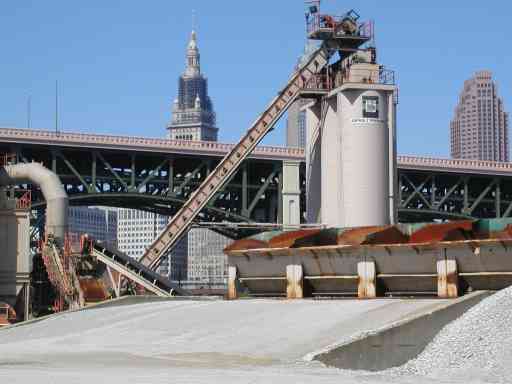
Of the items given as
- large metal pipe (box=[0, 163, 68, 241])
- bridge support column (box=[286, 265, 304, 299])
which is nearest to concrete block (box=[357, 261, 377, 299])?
bridge support column (box=[286, 265, 304, 299])

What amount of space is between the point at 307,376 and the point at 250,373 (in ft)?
4.78

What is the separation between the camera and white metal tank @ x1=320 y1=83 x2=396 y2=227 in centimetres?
7506

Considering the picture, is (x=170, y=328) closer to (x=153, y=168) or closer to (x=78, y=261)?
(x=78, y=261)

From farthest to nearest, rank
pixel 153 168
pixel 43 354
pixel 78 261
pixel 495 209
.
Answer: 1. pixel 495 209
2. pixel 153 168
3. pixel 78 261
4. pixel 43 354

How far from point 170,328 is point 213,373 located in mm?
11125

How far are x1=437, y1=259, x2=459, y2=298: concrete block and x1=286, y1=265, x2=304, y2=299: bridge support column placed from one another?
7274mm

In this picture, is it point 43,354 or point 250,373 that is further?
point 43,354

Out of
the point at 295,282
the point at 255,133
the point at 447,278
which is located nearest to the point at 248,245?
the point at 295,282

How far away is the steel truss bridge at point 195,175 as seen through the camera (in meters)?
92.7

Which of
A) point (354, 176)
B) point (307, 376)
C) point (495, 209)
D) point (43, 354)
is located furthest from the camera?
point (495, 209)

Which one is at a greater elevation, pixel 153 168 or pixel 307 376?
pixel 153 168

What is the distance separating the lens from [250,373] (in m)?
26.9

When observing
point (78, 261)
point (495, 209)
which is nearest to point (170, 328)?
point (78, 261)

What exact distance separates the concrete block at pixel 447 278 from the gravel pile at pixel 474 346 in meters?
6.64
